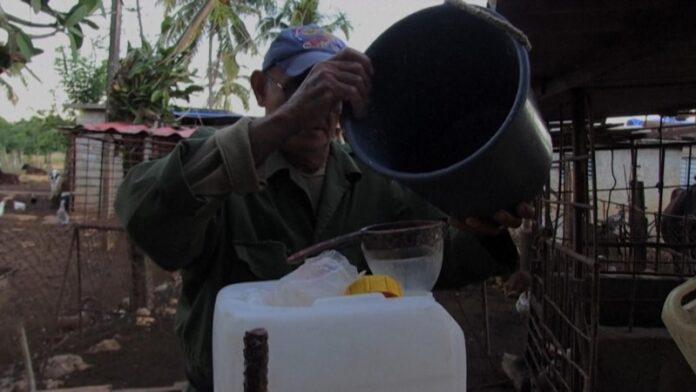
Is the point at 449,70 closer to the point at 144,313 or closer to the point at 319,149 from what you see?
the point at 319,149

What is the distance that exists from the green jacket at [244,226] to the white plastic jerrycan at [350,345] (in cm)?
29

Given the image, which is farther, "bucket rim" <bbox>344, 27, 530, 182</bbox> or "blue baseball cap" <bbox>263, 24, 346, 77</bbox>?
"blue baseball cap" <bbox>263, 24, 346, 77</bbox>

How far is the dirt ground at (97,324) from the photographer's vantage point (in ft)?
16.2

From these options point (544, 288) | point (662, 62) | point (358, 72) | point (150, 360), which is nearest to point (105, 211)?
point (150, 360)

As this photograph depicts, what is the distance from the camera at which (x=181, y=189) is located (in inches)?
44.4

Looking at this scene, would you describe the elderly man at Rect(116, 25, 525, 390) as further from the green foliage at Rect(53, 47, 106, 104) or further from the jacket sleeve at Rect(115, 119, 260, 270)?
the green foliage at Rect(53, 47, 106, 104)

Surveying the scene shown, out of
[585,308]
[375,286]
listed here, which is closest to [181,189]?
[375,286]

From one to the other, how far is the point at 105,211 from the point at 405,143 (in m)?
6.73

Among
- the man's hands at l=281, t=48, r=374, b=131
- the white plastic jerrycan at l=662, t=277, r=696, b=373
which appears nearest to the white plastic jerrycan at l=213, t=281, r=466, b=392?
the man's hands at l=281, t=48, r=374, b=131

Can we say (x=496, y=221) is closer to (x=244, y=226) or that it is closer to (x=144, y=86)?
(x=244, y=226)

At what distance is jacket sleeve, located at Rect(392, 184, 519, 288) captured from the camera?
1410 mm

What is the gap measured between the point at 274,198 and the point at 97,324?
509 cm

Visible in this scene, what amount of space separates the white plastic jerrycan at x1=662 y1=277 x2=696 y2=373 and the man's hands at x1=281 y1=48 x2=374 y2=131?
75 cm

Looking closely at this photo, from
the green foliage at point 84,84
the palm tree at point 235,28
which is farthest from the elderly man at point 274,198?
the green foliage at point 84,84
